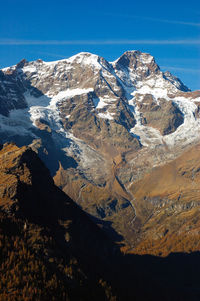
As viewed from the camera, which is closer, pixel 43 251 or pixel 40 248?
pixel 43 251

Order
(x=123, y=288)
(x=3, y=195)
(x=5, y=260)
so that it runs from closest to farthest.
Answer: (x=5, y=260), (x=3, y=195), (x=123, y=288)

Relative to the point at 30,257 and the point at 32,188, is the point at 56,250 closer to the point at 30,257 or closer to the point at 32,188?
the point at 30,257

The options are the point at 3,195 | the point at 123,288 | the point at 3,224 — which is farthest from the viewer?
the point at 123,288

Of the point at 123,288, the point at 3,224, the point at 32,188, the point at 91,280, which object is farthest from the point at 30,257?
the point at 123,288

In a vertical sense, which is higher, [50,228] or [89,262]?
[50,228]

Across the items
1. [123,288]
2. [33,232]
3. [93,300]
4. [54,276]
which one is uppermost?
[33,232]

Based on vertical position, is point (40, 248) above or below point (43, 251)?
above

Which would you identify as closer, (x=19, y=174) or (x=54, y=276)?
(x=54, y=276)

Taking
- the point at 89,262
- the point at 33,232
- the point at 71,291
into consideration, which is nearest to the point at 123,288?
the point at 89,262

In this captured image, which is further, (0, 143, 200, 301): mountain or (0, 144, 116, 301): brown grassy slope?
(0, 143, 200, 301): mountain

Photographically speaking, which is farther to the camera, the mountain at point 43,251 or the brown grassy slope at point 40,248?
the mountain at point 43,251
